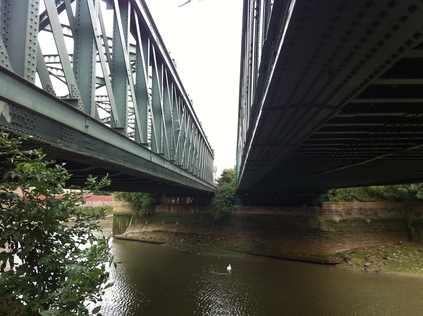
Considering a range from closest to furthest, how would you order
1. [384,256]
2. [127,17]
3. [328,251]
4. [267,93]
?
[267,93]
[127,17]
[384,256]
[328,251]

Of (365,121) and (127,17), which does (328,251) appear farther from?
(127,17)

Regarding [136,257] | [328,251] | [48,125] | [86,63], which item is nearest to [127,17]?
[86,63]

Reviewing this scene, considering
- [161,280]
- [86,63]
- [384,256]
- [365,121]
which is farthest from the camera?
[384,256]

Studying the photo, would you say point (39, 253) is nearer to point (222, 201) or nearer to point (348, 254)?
point (348, 254)

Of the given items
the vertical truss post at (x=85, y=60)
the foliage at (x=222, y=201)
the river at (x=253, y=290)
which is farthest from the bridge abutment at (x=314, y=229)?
the vertical truss post at (x=85, y=60)

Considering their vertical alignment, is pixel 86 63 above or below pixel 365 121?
above

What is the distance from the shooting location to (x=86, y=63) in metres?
6.52

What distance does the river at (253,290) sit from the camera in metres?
13.2

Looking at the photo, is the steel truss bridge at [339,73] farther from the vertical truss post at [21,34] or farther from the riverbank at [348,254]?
the riverbank at [348,254]

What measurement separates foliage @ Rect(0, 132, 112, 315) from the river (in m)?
10.0

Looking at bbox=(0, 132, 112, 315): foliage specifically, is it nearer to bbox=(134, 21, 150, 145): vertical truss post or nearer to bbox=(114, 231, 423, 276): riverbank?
bbox=(134, 21, 150, 145): vertical truss post

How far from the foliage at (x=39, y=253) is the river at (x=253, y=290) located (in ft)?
32.9

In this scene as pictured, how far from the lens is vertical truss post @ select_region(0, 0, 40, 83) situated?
14.6 feet

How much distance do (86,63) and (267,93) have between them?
4.01m
